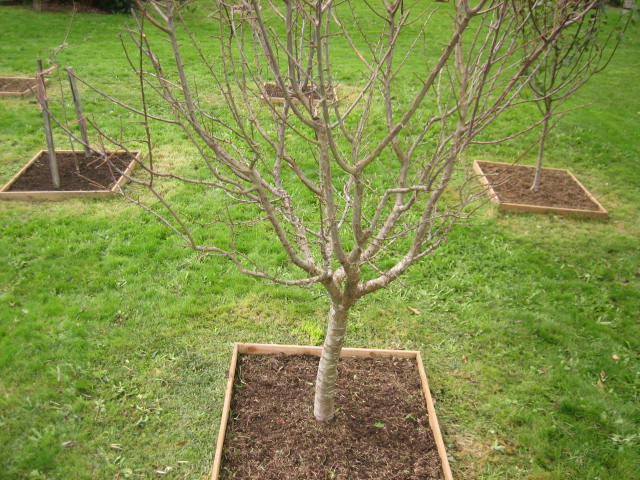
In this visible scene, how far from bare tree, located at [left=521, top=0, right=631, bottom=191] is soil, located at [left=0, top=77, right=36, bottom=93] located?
28.6 feet

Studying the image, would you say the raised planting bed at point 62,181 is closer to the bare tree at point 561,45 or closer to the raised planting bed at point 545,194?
the bare tree at point 561,45

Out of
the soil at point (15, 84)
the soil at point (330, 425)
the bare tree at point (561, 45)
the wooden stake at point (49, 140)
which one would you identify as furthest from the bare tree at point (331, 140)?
the soil at point (15, 84)

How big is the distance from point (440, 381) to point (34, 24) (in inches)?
585

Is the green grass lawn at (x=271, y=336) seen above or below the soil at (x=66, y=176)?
below

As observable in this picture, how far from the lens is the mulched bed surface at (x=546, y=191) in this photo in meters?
6.74

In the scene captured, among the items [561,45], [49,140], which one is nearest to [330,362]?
[49,140]

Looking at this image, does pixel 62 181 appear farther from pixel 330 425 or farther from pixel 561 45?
pixel 561 45

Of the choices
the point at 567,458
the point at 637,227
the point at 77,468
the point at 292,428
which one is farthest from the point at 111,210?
the point at 637,227

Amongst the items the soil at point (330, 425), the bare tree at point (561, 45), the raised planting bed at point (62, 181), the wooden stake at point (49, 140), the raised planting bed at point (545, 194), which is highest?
the bare tree at point (561, 45)

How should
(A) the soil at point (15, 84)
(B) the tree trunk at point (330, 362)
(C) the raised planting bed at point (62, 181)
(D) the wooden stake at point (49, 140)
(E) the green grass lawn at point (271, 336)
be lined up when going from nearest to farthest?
(B) the tree trunk at point (330, 362) → (E) the green grass lawn at point (271, 336) → (D) the wooden stake at point (49, 140) → (C) the raised planting bed at point (62, 181) → (A) the soil at point (15, 84)

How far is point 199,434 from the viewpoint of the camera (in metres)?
3.62

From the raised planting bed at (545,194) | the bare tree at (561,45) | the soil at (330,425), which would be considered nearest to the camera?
the bare tree at (561,45)

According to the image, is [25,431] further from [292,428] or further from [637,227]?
[637,227]

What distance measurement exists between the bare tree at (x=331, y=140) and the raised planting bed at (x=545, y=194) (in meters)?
0.42
